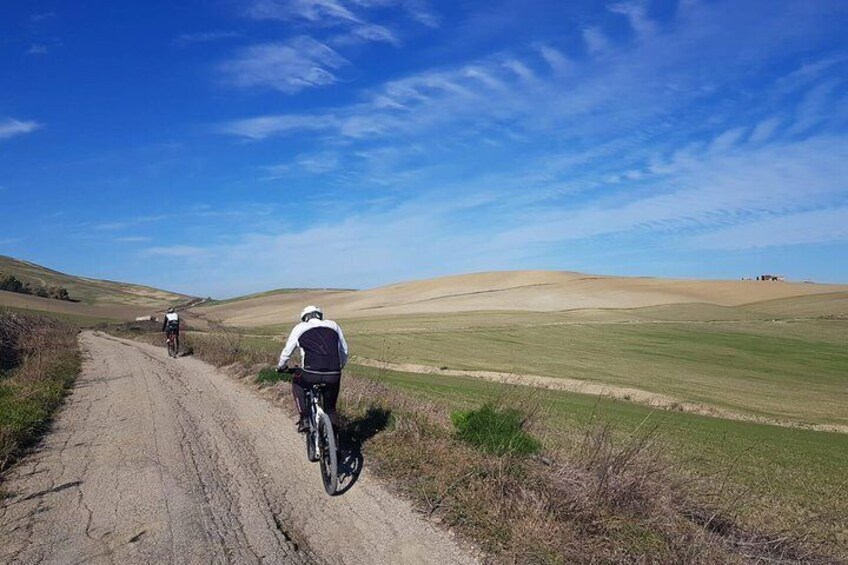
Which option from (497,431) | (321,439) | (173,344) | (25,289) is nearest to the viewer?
(321,439)

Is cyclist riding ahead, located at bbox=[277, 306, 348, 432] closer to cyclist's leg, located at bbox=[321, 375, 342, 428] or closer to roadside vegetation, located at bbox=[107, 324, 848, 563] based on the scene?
cyclist's leg, located at bbox=[321, 375, 342, 428]

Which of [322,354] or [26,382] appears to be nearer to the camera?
[322,354]

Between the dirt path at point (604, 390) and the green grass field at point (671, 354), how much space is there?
0.66m

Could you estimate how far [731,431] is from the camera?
16297mm

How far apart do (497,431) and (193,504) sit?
13.2 feet

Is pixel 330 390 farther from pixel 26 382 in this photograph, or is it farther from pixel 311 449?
pixel 26 382

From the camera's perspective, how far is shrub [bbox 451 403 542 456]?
807 cm

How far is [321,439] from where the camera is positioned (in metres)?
7.36

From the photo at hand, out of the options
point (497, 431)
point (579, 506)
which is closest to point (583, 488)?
point (579, 506)

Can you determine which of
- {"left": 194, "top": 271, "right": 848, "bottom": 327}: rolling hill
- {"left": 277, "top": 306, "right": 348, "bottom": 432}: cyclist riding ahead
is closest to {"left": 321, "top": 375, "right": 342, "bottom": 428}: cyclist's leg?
{"left": 277, "top": 306, "right": 348, "bottom": 432}: cyclist riding ahead

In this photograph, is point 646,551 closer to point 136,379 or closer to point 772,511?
point 772,511

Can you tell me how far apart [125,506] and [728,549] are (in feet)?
19.2

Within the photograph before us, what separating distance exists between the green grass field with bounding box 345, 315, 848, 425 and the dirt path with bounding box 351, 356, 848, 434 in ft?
2.15

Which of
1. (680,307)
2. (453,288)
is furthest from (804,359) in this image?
(453,288)
